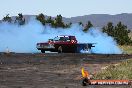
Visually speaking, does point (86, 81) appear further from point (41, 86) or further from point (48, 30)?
point (48, 30)

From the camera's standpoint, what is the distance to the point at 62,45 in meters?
45.2

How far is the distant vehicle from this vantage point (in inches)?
1737

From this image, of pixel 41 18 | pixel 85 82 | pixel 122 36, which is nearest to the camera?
pixel 85 82

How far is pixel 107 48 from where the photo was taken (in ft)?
175

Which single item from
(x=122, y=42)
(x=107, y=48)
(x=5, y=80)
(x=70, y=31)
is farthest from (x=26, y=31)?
(x=5, y=80)

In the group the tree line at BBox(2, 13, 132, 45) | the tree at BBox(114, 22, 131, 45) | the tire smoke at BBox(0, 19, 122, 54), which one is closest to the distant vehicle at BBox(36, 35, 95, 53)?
the tire smoke at BBox(0, 19, 122, 54)

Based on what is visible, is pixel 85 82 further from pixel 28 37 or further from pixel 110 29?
pixel 110 29

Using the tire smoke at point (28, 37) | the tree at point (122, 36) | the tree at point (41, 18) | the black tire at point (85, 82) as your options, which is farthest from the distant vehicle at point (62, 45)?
the tree at point (41, 18)

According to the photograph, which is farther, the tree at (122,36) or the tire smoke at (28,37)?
the tree at (122,36)

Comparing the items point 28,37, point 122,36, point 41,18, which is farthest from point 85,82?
point 41,18

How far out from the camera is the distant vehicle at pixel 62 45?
145ft

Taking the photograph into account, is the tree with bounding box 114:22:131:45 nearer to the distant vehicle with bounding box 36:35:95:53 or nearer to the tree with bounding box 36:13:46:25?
the tree with bounding box 36:13:46:25

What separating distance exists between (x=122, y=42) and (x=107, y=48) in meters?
24.3

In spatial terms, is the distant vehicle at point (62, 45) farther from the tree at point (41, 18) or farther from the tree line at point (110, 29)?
the tree at point (41, 18)
